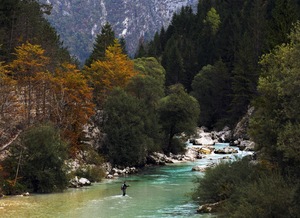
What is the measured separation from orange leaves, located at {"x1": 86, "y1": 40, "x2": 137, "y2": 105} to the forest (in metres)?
0.16

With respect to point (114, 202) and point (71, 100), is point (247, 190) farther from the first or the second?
point (71, 100)

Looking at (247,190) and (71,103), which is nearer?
(247,190)

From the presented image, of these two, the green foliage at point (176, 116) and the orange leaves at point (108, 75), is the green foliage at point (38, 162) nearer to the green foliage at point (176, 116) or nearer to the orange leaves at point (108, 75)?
the orange leaves at point (108, 75)

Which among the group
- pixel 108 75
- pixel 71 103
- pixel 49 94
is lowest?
pixel 71 103

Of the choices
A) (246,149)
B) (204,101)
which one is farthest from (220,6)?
(246,149)

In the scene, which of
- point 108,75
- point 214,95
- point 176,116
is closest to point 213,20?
point 214,95

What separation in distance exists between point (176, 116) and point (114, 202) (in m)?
33.9

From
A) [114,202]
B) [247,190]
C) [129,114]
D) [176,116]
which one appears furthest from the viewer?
[176,116]

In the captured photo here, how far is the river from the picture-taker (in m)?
33.2

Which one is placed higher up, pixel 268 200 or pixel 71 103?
pixel 71 103

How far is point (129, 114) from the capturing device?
2322 inches

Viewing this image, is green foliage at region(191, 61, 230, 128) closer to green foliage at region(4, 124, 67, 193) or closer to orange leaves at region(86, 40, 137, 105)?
orange leaves at region(86, 40, 137, 105)

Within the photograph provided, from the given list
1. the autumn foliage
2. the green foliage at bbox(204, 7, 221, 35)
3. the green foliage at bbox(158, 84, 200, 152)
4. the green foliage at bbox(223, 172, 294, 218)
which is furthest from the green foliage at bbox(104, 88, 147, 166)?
the green foliage at bbox(204, 7, 221, 35)

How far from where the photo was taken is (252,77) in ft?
285
